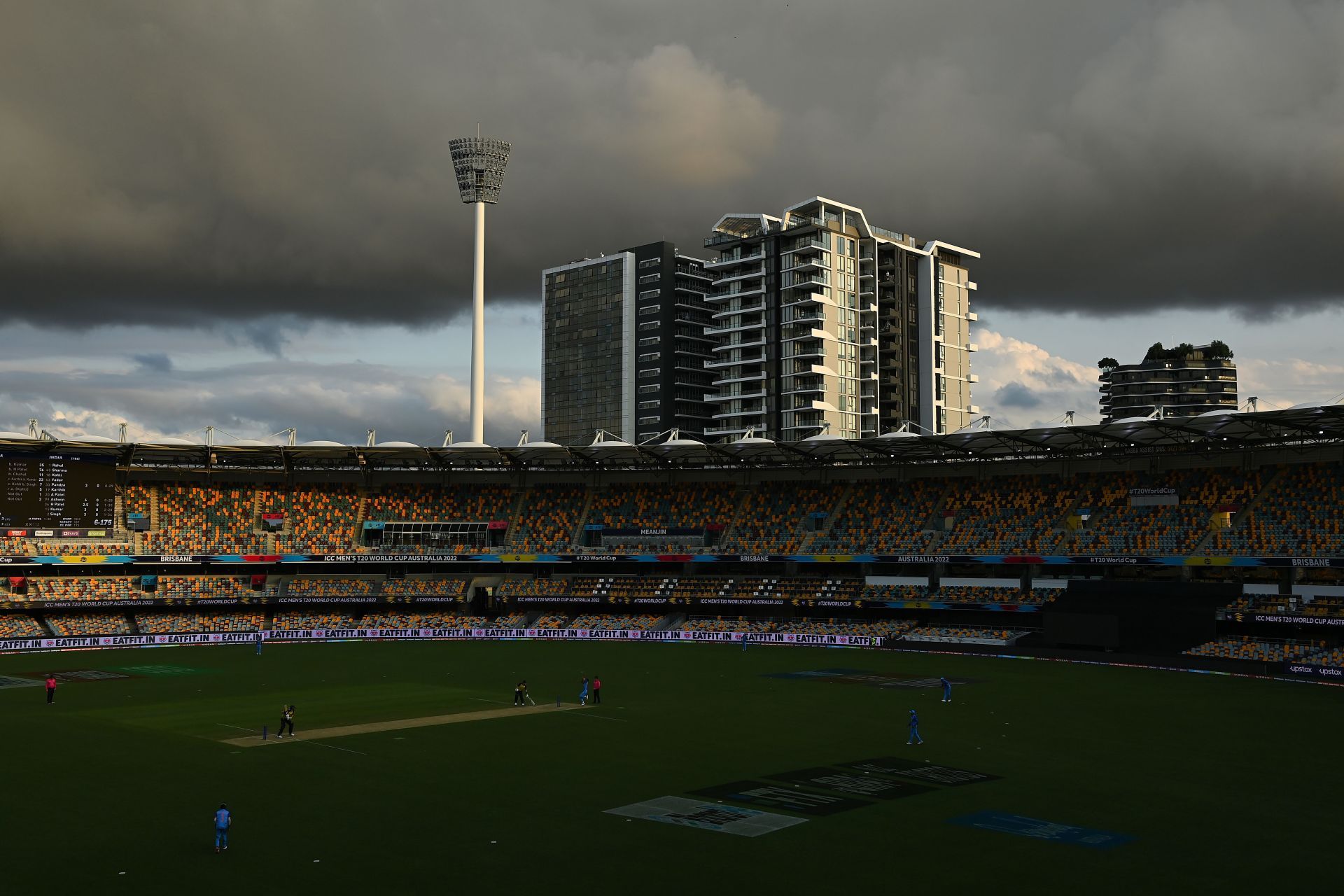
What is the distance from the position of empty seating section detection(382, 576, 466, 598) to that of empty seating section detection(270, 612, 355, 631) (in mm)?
4131

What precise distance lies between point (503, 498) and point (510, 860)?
7758 centimetres

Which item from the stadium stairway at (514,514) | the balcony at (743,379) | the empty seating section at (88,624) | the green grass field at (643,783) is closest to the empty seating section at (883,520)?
the green grass field at (643,783)

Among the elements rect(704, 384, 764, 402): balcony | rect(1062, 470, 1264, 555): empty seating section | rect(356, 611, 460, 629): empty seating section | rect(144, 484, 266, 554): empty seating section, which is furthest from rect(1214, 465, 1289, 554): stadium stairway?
rect(704, 384, 764, 402): balcony

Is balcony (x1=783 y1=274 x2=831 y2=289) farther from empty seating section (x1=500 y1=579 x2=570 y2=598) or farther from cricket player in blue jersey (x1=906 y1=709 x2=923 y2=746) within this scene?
cricket player in blue jersey (x1=906 y1=709 x2=923 y2=746)

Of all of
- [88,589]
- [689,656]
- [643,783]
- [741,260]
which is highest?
[741,260]

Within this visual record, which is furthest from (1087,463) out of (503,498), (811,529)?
(503,498)

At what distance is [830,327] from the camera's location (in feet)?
490

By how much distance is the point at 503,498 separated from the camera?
102062 mm

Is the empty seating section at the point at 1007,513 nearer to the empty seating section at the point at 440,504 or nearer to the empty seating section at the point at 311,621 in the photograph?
the empty seating section at the point at 440,504

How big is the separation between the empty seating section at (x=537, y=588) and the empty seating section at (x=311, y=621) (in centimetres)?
1308

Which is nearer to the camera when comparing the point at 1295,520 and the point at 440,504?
the point at 1295,520

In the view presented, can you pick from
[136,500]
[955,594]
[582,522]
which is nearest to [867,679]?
[955,594]

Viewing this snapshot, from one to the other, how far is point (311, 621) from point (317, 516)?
A: 38.9 ft

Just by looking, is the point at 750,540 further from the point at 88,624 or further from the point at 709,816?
the point at 709,816
